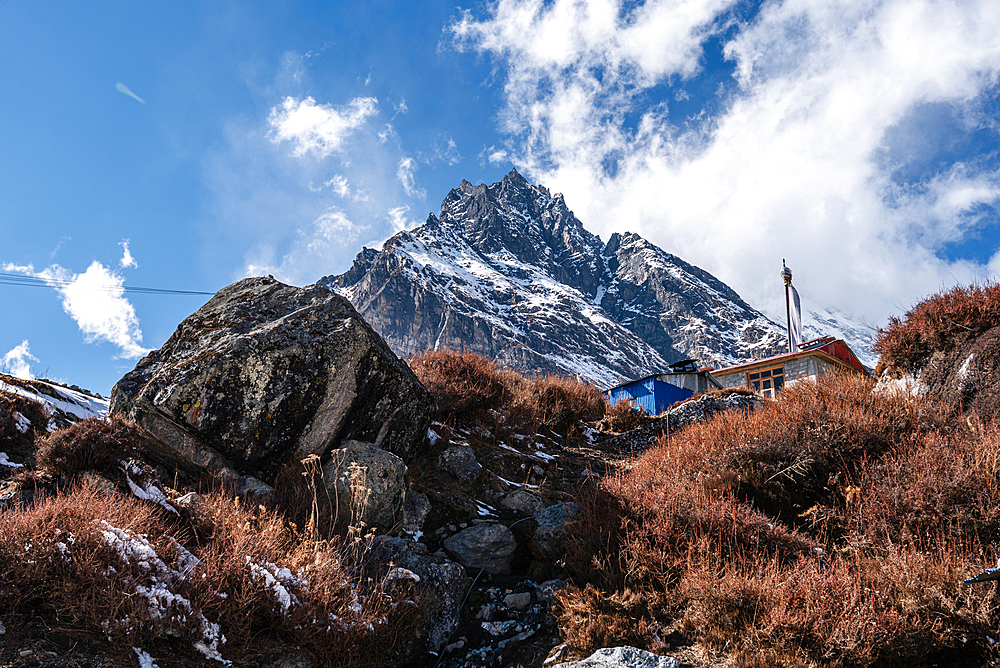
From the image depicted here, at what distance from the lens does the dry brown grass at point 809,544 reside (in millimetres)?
3664

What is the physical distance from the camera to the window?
99.5ft

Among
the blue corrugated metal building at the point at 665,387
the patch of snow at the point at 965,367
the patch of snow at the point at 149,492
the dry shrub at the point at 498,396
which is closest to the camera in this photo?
the patch of snow at the point at 149,492

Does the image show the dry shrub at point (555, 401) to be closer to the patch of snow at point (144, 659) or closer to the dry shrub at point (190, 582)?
the dry shrub at point (190, 582)

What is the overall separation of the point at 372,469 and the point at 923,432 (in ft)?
22.3

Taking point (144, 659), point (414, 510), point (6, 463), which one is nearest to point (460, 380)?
point (414, 510)

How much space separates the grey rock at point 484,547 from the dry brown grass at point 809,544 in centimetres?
96

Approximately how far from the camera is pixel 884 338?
851cm

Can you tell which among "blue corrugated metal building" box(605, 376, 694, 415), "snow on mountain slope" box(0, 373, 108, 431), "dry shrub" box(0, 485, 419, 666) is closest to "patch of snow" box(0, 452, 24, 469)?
"snow on mountain slope" box(0, 373, 108, 431)

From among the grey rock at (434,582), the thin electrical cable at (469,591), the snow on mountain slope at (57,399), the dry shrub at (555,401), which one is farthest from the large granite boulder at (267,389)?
the dry shrub at (555,401)

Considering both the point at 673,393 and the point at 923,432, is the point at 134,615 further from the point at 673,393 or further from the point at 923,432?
the point at 673,393

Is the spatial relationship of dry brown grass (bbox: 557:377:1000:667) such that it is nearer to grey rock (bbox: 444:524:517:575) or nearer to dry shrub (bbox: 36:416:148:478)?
grey rock (bbox: 444:524:517:575)

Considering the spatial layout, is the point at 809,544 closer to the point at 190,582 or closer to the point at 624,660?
the point at 624,660

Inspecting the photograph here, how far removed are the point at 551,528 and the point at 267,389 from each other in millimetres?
3767

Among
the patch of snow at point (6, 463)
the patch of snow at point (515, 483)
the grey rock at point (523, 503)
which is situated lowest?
the grey rock at point (523, 503)
